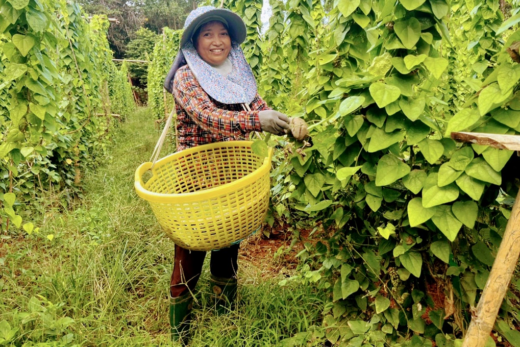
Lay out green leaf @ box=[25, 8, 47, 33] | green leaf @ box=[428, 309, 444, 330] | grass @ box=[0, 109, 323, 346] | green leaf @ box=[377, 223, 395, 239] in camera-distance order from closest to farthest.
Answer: green leaf @ box=[377, 223, 395, 239], green leaf @ box=[428, 309, 444, 330], green leaf @ box=[25, 8, 47, 33], grass @ box=[0, 109, 323, 346]

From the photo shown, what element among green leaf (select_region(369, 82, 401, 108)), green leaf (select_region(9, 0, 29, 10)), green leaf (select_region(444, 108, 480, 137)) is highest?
green leaf (select_region(9, 0, 29, 10))

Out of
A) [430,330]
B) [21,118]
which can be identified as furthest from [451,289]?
[21,118]

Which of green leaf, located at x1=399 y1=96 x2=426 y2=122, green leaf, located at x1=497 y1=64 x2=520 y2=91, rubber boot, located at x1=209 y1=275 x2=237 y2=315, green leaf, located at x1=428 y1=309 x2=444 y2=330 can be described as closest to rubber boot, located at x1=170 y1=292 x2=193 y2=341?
rubber boot, located at x1=209 y1=275 x2=237 y2=315

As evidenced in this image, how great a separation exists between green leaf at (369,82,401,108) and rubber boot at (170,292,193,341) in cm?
131

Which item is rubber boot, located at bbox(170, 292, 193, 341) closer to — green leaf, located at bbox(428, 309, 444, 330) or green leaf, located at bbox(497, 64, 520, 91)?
green leaf, located at bbox(428, 309, 444, 330)

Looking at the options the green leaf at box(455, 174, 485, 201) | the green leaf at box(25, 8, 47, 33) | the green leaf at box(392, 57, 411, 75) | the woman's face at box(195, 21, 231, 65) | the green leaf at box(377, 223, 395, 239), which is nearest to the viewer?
the green leaf at box(455, 174, 485, 201)

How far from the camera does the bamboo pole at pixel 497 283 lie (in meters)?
0.91

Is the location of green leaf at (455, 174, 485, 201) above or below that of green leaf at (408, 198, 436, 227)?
above

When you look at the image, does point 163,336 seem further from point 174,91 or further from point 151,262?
point 174,91

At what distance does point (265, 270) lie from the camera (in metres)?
2.36

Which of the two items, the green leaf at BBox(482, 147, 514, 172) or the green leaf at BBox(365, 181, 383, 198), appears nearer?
the green leaf at BBox(482, 147, 514, 172)

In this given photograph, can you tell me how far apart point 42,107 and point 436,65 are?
1.67 metres

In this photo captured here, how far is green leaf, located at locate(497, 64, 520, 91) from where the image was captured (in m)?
0.89

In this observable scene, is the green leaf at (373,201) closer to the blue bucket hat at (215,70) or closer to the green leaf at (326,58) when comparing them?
the green leaf at (326,58)
